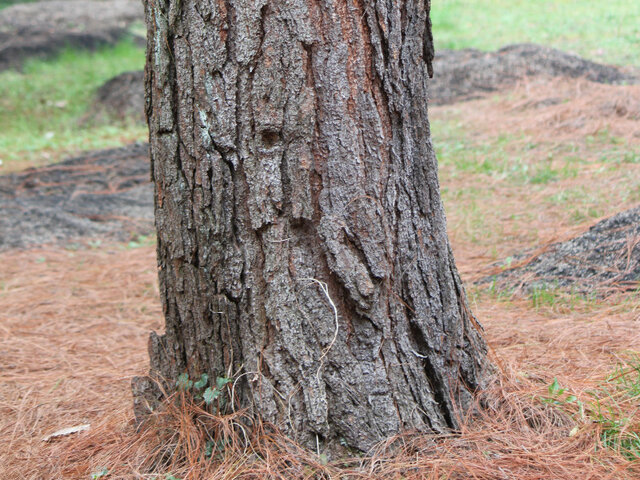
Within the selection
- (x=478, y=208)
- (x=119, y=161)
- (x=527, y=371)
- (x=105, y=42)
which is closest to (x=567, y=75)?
(x=478, y=208)

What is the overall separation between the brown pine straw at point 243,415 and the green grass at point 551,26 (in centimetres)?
830

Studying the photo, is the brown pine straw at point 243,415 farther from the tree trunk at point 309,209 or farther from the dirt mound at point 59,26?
the dirt mound at point 59,26

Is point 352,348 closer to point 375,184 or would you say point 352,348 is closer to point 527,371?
point 375,184

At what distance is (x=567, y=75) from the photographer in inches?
345

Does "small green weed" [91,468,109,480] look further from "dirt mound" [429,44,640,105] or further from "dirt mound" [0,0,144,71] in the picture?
"dirt mound" [0,0,144,71]

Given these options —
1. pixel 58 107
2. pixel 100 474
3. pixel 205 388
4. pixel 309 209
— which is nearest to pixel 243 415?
pixel 205 388

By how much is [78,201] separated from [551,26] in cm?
1048

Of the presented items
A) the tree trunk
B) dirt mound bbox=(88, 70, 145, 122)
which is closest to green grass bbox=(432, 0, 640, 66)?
dirt mound bbox=(88, 70, 145, 122)

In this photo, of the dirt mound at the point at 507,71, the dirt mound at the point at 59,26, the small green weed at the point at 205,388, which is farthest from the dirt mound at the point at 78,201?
the dirt mound at the point at 59,26

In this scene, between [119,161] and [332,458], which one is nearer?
[332,458]

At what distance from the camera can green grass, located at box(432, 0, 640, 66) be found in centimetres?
1024

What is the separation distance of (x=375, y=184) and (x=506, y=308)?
1.68 meters

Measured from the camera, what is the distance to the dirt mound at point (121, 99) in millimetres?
10516

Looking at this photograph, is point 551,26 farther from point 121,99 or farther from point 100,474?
point 100,474
